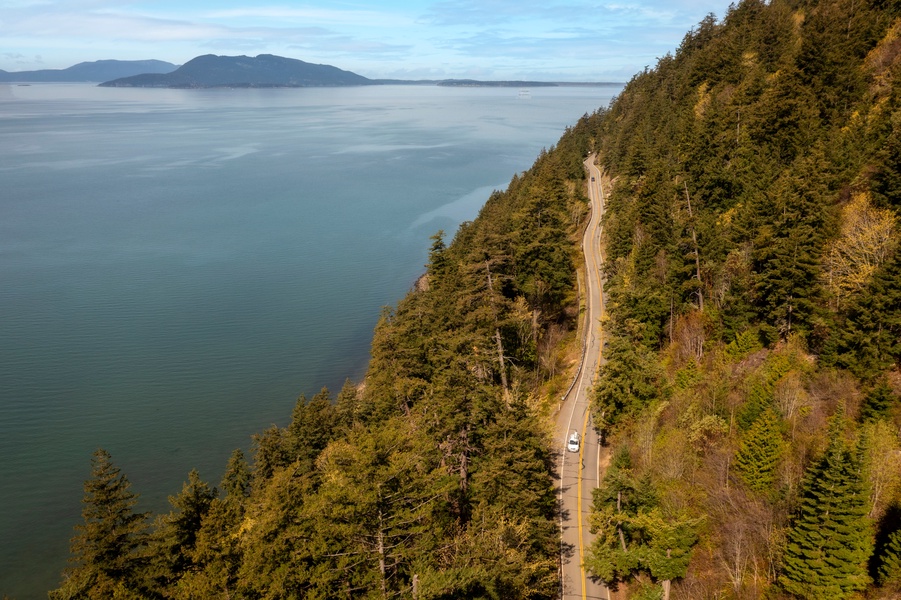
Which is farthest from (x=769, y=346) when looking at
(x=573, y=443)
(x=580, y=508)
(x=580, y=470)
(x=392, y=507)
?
(x=392, y=507)

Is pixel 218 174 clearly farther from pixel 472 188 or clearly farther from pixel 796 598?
pixel 796 598

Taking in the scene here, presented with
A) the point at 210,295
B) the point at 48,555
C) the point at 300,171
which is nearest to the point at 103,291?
the point at 210,295

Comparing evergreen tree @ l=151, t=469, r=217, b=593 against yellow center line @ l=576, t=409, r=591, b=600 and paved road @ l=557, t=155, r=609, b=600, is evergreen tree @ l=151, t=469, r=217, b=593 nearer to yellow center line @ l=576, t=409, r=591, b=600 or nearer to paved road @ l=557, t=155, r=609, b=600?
paved road @ l=557, t=155, r=609, b=600

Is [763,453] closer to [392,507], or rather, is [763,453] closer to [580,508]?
[580,508]

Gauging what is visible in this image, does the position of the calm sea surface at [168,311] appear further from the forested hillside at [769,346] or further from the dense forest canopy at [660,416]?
the forested hillside at [769,346]

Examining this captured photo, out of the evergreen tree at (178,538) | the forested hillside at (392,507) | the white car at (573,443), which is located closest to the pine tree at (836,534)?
the forested hillside at (392,507)

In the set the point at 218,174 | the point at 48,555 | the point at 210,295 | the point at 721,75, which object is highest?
the point at 721,75
